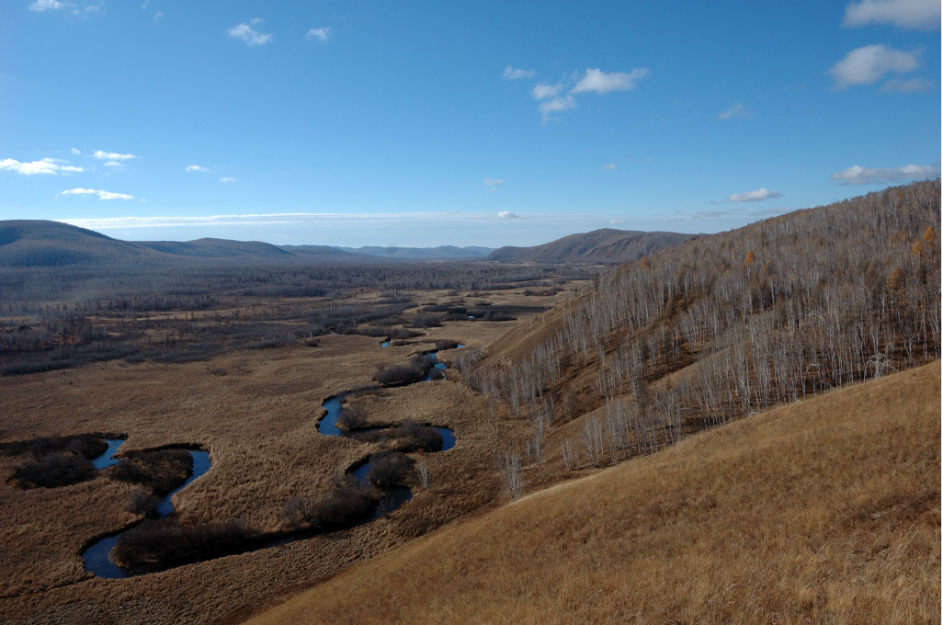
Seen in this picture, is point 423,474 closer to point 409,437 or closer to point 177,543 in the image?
point 409,437

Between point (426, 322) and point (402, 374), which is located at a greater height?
point (426, 322)

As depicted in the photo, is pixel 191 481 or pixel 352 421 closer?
pixel 191 481

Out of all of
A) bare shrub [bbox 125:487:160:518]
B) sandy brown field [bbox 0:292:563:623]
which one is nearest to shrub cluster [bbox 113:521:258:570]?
sandy brown field [bbox 0:292:563:623]

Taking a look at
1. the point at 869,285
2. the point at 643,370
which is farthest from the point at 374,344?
the point at 869,285

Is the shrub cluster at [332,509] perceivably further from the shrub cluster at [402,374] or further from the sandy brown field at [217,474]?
the shrub cluster at [402,374]

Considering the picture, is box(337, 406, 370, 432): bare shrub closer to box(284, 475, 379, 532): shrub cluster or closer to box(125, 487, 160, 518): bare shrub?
box(284, 475, 379, 532): shrub cluster

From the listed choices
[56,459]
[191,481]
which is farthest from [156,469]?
[56,459]
